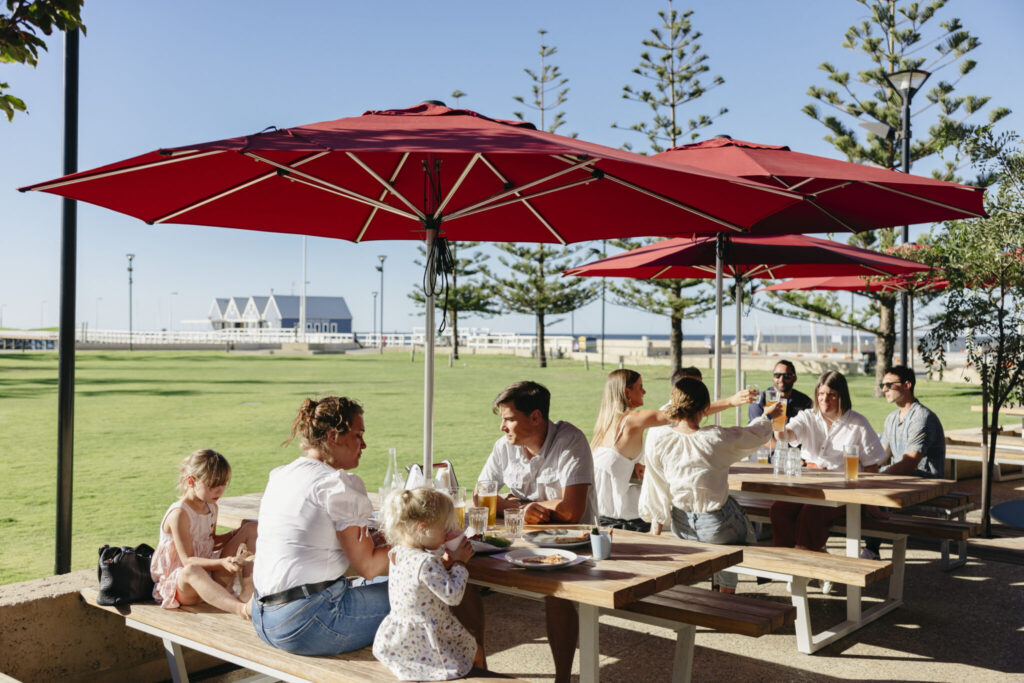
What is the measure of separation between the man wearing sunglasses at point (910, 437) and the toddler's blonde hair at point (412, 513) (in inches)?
128

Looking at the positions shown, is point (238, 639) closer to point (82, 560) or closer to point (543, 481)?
point (543, 481)

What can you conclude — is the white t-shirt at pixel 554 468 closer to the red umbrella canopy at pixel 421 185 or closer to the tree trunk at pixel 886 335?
the red umbrella canopy at pixel 421 185

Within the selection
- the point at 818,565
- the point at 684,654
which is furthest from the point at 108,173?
the point at 818,565

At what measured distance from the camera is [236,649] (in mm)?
2584

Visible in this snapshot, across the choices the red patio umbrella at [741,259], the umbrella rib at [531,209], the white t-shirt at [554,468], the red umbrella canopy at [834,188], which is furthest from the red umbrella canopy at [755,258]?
the white t-shirt at [554,468]

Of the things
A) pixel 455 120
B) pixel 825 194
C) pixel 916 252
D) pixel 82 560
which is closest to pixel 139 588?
pixel 455 120

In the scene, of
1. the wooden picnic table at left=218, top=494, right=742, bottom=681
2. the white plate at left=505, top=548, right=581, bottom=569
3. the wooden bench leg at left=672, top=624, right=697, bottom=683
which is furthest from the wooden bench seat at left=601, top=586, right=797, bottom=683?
the white plate at left=505, top=548, right=581, bottom=569

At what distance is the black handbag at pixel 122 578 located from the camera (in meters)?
2.98

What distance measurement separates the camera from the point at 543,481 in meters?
3.44

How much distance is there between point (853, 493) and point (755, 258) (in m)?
2.04

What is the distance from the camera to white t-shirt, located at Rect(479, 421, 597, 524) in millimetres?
3373

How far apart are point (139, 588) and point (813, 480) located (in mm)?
3078

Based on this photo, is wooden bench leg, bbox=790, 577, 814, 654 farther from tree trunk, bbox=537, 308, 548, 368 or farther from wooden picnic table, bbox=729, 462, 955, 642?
tree trunk, bbox=537, 308, 548, 368

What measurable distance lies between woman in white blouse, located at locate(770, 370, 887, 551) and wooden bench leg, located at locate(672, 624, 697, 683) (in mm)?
1782
